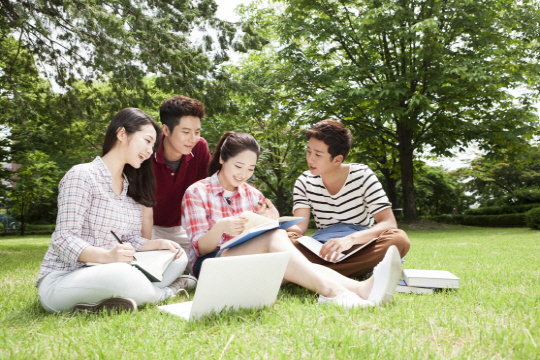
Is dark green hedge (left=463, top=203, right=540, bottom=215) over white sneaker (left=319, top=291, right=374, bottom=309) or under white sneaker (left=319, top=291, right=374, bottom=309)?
under

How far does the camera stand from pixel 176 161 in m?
3.89

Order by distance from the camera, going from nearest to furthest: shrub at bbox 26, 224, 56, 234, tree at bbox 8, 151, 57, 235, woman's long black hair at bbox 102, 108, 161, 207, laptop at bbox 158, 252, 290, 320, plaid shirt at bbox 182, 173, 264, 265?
laptop at bbox 158, 252, 290, 320, woman's long black hair at bbox 102, 108, 161, 207, plaid shirt at bbox 182, 173, 264, 265, tree at bbox 8, 151, 57, 235, shrub at bbox 26, 224, 56, 234

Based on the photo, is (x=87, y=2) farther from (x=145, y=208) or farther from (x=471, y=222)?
(x=471, y=222)

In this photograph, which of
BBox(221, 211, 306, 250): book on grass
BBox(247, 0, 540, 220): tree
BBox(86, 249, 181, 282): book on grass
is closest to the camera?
BBox(86, 249, 181, 282): book on grass

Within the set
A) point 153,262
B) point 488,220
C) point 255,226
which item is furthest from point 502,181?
point 153,262

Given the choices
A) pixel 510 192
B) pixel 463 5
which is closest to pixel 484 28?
pixel 463 5

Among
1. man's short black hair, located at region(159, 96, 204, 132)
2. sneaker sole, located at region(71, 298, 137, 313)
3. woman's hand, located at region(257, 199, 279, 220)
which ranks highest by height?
man's short black hair, located at region(159, 96, 204, 132)

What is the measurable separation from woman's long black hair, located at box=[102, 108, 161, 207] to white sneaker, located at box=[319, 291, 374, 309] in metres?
1.37

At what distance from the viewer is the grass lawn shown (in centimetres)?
167

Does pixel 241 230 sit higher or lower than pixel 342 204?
lower

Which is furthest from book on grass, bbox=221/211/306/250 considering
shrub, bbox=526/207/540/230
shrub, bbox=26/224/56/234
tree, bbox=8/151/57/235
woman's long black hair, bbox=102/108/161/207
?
shrub, bbox=26/224/56/234

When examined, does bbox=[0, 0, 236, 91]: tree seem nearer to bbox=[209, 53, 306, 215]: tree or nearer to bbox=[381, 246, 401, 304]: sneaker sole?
bbox=[209, 53, 306, 215]: tree

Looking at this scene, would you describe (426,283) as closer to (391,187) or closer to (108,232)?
(108,232)

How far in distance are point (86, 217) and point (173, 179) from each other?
1241 mm
